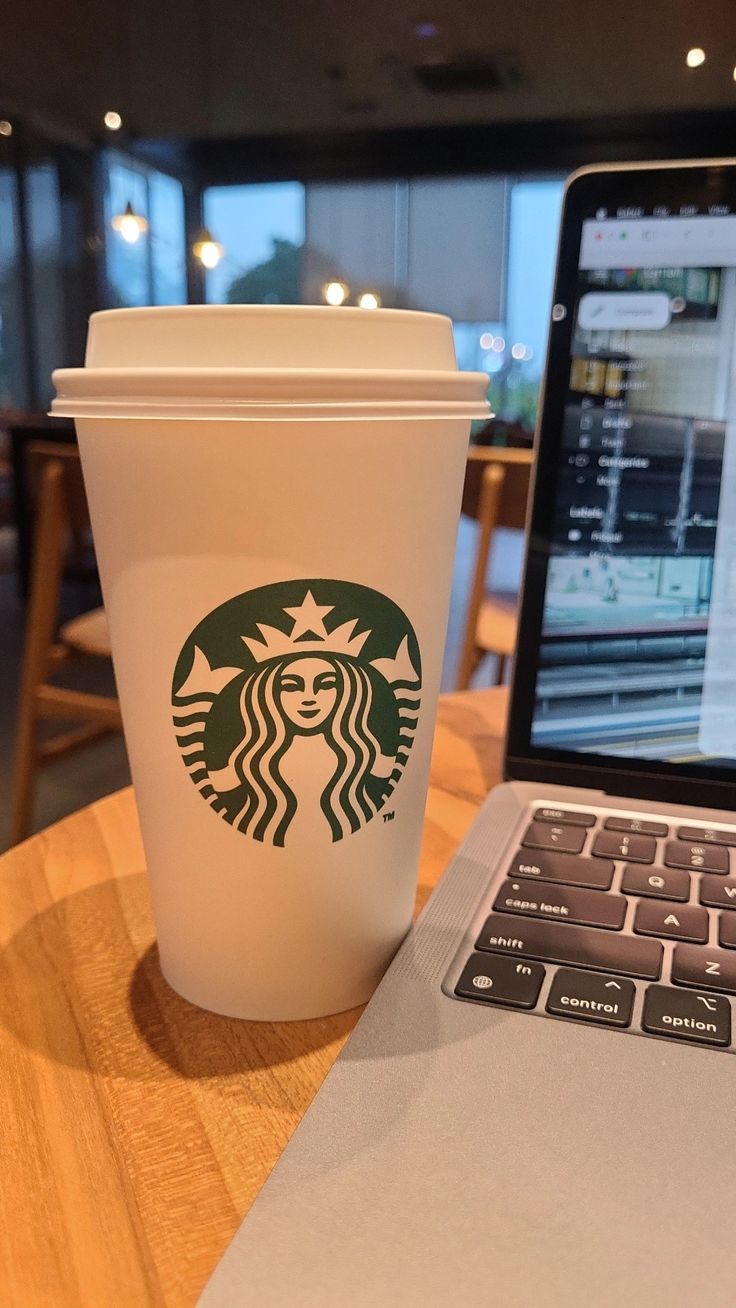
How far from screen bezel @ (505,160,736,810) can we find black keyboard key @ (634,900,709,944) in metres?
0.11

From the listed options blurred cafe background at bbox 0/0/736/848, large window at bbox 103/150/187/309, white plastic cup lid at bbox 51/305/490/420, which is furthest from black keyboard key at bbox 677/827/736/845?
large window at bbox 103/150/187/309

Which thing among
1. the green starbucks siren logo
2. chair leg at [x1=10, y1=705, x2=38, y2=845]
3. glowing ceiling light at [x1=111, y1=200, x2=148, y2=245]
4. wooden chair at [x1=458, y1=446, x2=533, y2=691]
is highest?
glowing ceiling light at [x1=111, y1=200, x2=148, y2=245]

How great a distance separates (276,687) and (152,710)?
1.9 inches

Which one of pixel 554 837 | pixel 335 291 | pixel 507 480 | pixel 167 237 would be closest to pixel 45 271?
pixel 167 237

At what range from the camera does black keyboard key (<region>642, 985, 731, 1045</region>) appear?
30cm

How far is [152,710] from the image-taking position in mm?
309

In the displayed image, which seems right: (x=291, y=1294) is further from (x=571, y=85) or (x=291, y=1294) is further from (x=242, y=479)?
(x=571, y=85)

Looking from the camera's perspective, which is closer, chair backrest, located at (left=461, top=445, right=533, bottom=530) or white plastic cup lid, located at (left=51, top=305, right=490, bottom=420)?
white plastic cup lid, located at (left=51, top=305, right=490, bottom=420)

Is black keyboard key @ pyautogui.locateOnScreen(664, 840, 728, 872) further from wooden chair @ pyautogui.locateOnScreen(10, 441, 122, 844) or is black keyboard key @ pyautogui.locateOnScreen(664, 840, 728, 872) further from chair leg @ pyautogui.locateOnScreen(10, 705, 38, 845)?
chair leg @ pyautogui.locateOnScreen(10, 705, 38, 845)

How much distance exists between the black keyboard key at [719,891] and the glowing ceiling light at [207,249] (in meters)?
4.68

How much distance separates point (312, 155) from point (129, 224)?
97cm

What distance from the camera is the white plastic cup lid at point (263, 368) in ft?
0.85

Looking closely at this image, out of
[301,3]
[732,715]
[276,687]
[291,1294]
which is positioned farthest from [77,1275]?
[301,3]

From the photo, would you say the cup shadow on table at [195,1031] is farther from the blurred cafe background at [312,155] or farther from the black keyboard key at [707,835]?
the blurred cafe background at [312,155]
